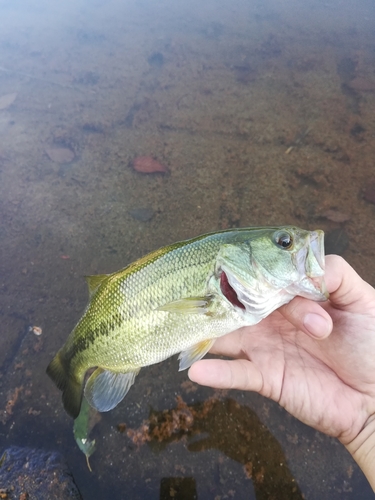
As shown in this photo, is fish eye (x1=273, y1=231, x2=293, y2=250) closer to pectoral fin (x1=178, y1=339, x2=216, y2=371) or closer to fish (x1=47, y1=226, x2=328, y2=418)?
fish (x1=47, y1=226, x2=328, y2=418)

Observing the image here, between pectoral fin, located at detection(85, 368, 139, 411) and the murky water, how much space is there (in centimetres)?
99

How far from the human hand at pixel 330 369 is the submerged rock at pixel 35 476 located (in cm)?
185

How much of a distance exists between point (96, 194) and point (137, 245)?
59.9 inches

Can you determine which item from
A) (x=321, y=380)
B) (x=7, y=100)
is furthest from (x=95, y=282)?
(x=7, y=100)

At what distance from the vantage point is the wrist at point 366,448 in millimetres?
2156

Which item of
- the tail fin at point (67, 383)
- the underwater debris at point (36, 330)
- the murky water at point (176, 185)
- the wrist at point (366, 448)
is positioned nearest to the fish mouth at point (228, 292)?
the wrist at point (366, 448)

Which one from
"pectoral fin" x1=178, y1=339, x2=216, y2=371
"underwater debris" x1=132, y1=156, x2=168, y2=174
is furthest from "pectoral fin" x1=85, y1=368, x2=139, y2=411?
"underwater debris" x1=132, y1=156, x2=168, y2=174

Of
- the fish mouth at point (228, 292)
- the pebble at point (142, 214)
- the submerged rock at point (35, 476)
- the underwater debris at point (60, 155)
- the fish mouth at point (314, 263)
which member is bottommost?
the submerged rock at point (35, 476)

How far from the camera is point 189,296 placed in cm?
220

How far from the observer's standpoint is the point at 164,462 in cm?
311

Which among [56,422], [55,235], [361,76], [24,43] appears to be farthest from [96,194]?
[24,43]

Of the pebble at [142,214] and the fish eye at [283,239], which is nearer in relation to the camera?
the fish eye at [283,239]

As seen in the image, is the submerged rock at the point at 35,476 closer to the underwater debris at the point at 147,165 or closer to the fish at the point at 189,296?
the fish at the point at 189,296

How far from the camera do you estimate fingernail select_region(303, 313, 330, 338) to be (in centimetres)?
191
